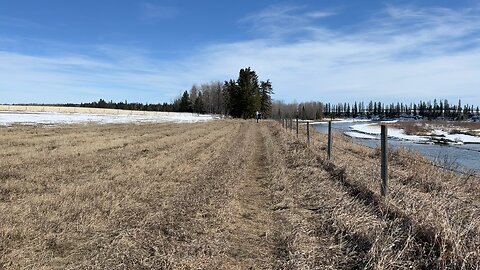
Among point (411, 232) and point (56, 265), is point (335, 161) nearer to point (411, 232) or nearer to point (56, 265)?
point (411, 232)

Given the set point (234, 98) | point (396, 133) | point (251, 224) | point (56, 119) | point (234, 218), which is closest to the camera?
point (251, 224)

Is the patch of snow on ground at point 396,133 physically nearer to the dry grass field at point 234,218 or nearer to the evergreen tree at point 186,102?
the dry grass field at point 234,218

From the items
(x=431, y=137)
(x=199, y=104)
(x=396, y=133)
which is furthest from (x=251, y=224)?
(x=199, y=104)

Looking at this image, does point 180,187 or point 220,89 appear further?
point 220,89

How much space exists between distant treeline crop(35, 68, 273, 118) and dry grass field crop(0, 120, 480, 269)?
86931 mm

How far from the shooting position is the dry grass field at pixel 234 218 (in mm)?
4934

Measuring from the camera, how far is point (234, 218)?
281 inches

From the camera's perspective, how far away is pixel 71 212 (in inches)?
274

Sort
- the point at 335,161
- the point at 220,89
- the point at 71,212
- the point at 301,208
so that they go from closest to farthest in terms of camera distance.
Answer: the point at 71,212 → the point at 301,208 → the point at 335,161 → the point at 220,89

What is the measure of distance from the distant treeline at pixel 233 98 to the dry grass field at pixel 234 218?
285 feet

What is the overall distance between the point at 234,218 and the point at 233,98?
9401 centimetres

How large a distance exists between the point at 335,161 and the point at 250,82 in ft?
288

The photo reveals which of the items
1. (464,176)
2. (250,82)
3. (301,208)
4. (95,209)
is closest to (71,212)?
(95,209)

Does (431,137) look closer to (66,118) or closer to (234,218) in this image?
(66,118)
